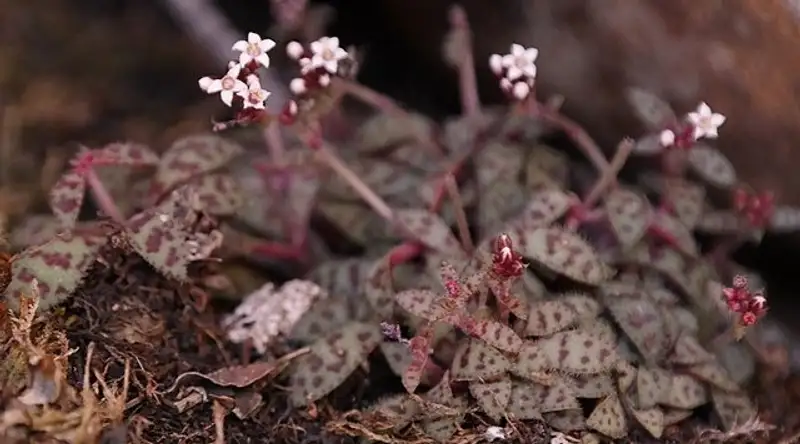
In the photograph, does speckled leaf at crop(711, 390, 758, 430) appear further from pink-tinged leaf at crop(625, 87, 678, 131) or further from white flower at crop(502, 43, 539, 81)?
white flower at crop(502, 43, 539, 81)

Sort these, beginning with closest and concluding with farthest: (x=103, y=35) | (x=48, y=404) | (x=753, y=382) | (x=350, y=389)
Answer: (x=48, y=404)
(x=350, y=389)
(x=753, y=382)
(x=103, y=35)

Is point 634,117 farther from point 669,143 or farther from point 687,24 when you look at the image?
point 669,143

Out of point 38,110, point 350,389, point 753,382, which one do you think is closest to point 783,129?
point 753,382

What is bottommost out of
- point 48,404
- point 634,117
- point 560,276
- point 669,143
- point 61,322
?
point 48,404

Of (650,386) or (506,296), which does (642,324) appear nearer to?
(650,386)

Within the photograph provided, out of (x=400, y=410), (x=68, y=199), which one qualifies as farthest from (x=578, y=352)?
(x=68, y=199)

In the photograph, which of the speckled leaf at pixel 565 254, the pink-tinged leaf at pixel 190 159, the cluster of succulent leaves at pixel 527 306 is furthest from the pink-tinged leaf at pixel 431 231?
the pink-tinged leaf at pixel 190 159
